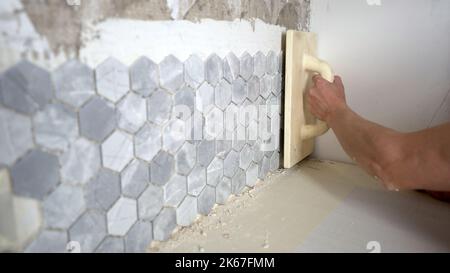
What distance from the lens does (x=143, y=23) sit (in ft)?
1.46

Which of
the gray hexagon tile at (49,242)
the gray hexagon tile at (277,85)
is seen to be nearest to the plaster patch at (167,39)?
the gray hexagon tile at (277,85)

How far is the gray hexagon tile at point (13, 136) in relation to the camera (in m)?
0.33

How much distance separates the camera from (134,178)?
468mm

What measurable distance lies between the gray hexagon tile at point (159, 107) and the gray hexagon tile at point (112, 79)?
5 cm

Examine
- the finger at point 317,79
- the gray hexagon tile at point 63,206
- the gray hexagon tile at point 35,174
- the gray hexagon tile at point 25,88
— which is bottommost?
the gray hexagon tile at point 63,206

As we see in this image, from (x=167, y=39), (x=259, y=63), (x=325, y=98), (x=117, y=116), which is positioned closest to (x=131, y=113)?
(x=117, y=116)

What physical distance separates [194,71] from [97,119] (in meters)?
0.18

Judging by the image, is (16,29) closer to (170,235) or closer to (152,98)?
(152,98)

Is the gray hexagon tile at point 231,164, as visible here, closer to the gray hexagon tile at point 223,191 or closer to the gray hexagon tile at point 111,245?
the gray hexagon tile at point 223,191

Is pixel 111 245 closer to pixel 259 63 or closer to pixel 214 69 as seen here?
pixel 214 69

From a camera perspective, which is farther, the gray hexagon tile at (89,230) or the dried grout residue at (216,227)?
the dried grout residue at (216,227)

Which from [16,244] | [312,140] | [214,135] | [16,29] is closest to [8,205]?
[16,244]

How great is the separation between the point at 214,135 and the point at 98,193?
0.24 meters

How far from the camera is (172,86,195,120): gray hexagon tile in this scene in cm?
51
